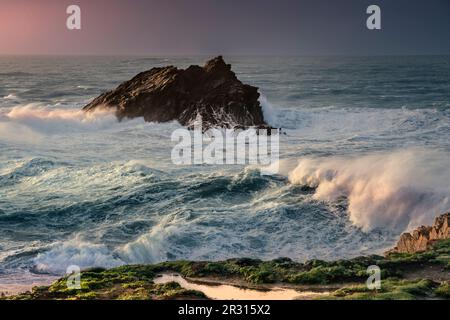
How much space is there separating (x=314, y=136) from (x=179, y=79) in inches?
381

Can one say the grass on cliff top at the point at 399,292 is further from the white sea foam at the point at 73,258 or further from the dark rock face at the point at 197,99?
the dark rock face at the point at 197,99

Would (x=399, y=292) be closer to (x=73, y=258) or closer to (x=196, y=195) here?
(x=73, y=258)

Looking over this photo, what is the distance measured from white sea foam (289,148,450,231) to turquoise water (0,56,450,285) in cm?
5

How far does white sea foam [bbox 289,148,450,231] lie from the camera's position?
2141 cm

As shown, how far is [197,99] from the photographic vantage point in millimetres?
41312

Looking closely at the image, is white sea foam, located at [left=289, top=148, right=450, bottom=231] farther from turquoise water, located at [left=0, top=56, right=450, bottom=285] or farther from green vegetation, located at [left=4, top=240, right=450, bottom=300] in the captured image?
green vegetation, located at [left=4, top=240, right=450, bottom=300]

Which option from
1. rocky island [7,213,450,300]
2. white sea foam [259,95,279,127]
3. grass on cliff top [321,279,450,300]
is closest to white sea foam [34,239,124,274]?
rocky island [7,213,450,300]

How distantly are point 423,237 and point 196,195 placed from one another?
32.1 ft

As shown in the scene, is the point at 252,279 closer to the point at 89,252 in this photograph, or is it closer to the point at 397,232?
the point at 89,252

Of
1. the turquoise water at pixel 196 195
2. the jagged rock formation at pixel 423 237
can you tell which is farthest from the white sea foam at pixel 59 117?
the jagged rock formation at pixel 423 237

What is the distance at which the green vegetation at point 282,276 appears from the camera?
13523 mm

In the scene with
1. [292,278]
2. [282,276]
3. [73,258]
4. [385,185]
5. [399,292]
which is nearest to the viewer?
[399,292]

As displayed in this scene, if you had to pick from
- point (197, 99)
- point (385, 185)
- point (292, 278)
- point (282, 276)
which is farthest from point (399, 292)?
point (197, 99)
